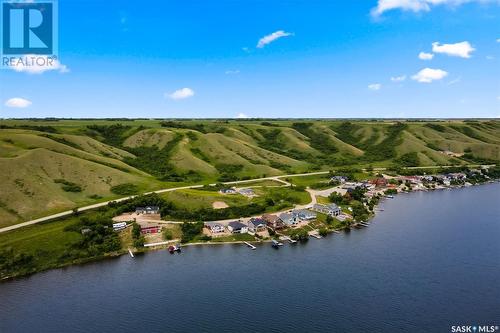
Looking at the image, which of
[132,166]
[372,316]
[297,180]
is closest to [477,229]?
[372,316]

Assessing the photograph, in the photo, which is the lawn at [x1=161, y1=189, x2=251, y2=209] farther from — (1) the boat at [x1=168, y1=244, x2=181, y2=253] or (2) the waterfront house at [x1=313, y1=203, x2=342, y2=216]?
(1) the boat at [x1=168, y1=244, x2=181, y2=253]

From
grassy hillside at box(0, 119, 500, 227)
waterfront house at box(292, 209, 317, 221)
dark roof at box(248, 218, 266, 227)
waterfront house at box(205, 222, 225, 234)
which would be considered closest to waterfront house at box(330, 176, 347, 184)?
grassy hillside at box(0, 119, 500, 227)

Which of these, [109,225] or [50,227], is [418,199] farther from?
[50,227]

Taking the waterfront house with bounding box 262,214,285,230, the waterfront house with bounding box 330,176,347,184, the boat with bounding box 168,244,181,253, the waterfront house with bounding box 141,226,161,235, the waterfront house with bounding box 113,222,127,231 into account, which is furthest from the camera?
the waterfront house with bounding box 330,176,347,184

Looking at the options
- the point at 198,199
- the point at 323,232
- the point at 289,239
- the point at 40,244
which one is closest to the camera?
Result: the point at 40,244

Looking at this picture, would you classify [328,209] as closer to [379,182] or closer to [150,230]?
[150,230]

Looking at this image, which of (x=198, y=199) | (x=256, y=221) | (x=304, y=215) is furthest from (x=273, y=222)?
(x=198, y=199)
